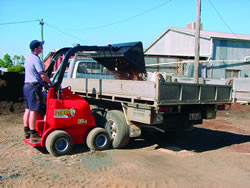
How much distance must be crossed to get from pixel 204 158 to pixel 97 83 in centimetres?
317

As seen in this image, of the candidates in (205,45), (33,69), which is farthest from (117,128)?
(205,45)

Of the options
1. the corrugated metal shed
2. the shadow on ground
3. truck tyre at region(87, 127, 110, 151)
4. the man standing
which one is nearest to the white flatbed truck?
truck tyre at region(87, 127, 110, 151)

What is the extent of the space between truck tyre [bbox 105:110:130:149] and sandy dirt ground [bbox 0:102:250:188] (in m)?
0.21

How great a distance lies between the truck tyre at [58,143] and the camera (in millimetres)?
5475

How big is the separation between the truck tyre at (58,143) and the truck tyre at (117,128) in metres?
1.11

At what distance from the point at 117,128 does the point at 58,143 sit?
4.57ft

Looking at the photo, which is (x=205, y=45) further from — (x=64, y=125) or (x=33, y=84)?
(x=33, y=84)

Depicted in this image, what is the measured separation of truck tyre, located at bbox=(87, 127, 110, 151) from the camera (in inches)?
237

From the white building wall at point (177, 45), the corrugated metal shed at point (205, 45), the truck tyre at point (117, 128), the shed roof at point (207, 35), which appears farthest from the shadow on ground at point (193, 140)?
the shed roof at point (207, 35)

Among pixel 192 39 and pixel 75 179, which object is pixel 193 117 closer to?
pixel 75 179

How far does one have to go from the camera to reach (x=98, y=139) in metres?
6.15

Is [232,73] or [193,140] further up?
[232,73]

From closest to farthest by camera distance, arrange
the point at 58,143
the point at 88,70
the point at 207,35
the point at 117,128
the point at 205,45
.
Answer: the point at 58,143
the point at 117,128
the point at 88,70
the point at 207,35
the point at 205,45

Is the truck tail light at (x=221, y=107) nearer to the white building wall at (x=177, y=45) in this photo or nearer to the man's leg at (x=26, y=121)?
the man's leg at (x=26, y=121)
